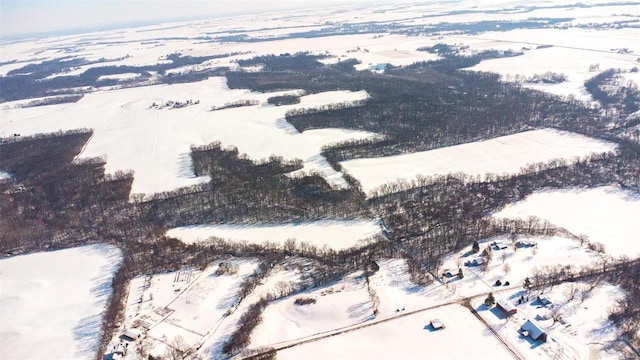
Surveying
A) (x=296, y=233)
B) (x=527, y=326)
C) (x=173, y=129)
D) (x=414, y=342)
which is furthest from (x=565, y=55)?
(x=414, y=342)

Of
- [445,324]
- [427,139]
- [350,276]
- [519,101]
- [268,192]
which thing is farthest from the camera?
[519,101]

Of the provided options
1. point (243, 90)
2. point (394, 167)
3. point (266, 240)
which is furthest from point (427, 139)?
point (243, 90)

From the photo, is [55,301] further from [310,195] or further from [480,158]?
[480,158]

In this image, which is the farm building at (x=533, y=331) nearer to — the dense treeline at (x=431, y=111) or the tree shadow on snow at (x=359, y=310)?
the tree shadow on snow at (x=359, y=310)

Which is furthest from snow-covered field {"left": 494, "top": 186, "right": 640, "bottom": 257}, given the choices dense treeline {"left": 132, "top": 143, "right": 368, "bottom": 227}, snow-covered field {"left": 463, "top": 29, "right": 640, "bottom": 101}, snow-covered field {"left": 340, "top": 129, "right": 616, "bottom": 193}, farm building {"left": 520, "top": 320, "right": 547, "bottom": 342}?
snow-covered field {"left": 463, "top": 29, "right": 640, "bottom": 101}

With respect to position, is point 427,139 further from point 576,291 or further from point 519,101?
point 576,291

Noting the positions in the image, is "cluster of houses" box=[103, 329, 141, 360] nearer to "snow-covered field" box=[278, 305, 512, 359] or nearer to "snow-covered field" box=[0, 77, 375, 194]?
"snow-covered field" box=[278, 305, 512, 359]
